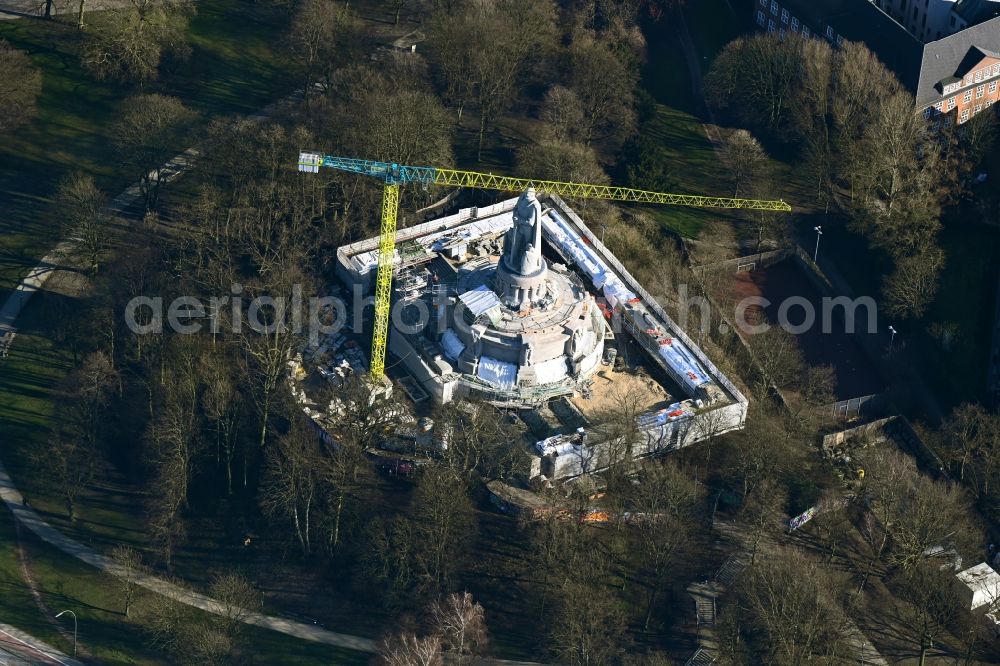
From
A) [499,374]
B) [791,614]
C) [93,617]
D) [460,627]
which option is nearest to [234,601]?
[93,617]

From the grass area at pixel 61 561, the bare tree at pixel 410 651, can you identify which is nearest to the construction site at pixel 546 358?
the bare tree at pixel 410 651

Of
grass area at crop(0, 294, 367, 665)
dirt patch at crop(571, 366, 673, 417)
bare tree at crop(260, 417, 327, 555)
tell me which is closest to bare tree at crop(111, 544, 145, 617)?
grass area at crop(0, 294, 367, 665)

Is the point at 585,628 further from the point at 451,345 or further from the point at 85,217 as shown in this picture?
the point at 85,217

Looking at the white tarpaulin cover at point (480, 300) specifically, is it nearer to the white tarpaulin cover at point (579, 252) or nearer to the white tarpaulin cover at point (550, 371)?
the white tarpaulin cover at point (550, 371)

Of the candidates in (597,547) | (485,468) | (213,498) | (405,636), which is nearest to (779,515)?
(597,547)

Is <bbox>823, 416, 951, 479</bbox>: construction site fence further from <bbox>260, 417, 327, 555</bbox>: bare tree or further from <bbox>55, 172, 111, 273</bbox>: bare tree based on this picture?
<bbox>55, 172, 111, 273</bbox>: bare tree

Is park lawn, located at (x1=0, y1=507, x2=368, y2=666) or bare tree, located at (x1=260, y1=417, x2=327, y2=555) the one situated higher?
bare tree, located at (x1=260, y1=417, x2=327, y2=555)
